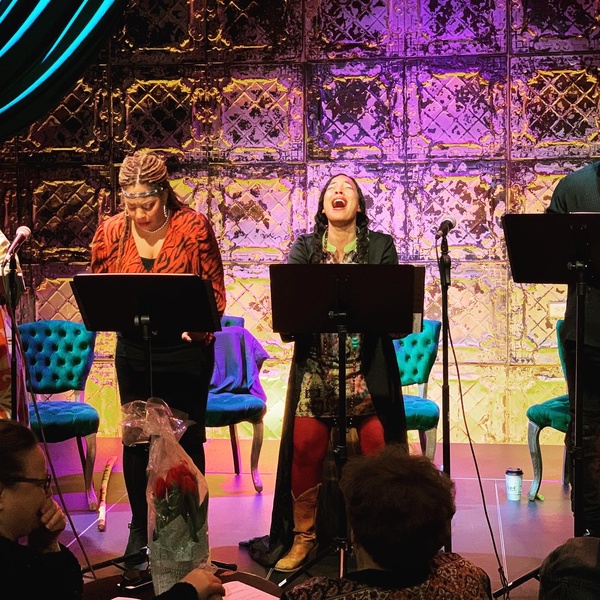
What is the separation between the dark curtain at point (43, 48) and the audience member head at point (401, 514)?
4.08 meters

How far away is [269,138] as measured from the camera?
243 inches

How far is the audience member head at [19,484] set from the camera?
6.00ft

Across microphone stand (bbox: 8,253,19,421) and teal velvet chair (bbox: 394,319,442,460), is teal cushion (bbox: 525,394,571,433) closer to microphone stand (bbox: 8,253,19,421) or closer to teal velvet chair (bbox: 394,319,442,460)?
teal velvet chair (bbox: 394,319,442,460)

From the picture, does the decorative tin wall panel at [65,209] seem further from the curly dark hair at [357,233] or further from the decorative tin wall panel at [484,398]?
the curly dark hair at [357,233]

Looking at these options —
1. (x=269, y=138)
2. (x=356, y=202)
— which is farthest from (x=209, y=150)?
(x=356, y=202)

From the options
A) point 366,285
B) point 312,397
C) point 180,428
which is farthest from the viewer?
point 312,397

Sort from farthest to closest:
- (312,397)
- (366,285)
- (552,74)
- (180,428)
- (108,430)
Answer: (108,430), (552,74), (312,397), (366,285), (180,428)

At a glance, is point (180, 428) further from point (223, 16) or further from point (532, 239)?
point (223, 16)

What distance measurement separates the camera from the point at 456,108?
5.97 meters

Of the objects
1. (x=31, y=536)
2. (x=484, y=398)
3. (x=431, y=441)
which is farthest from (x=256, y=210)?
(x=31, y=536)

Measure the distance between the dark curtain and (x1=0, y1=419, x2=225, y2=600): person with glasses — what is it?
365 centimetres

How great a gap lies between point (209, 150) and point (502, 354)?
244 centimetres

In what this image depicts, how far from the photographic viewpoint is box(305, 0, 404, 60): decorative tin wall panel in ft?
19.7

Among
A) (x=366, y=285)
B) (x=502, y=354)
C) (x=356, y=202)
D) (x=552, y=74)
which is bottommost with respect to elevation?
(x=502, y=354)
